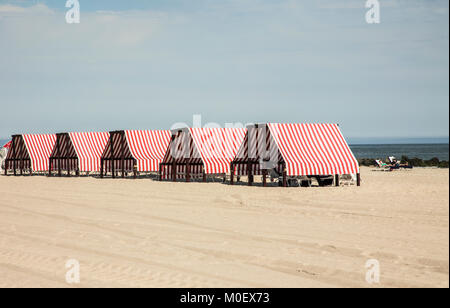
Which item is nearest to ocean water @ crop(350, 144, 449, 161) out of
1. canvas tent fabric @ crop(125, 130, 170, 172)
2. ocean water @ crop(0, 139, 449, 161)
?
ocean water @ crop(0, 139, 449, 161)

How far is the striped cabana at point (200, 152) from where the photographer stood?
2173 centimetres

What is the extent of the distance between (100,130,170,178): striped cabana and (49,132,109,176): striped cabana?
1407 millimetres

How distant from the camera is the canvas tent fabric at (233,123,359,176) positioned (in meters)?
18.3

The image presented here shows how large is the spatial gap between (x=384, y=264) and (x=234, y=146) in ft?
51.3

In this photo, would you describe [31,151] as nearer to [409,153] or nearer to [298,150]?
[298,150]

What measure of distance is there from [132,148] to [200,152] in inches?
174

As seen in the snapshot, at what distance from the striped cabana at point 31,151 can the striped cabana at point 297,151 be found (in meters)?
12.7

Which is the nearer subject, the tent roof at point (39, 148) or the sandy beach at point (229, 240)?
the sandy beach at point (229, 240)

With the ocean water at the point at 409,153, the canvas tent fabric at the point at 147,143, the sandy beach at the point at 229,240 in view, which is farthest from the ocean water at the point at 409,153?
the sandy beach at the point at 229,240

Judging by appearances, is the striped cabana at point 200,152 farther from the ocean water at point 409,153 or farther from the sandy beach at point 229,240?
the ocean water at point 409,153

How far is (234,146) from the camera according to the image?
22.5 meters

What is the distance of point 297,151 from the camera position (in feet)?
61.8

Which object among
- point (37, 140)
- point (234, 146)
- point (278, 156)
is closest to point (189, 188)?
point (278, 156)

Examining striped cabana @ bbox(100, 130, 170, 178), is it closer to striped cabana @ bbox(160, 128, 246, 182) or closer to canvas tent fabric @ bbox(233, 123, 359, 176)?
striped cabana @ bbox(160, 128, 246, 182)
